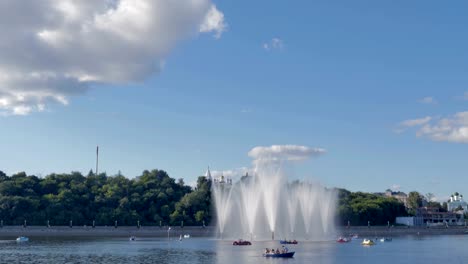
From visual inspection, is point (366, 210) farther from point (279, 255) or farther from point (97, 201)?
point (279, 255)

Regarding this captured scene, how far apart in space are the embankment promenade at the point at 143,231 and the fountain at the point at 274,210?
15796 millimetres

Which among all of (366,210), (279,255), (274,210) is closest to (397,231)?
(366,210)

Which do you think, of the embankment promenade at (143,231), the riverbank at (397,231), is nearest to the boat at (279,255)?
the embankment promenade at (143,231)

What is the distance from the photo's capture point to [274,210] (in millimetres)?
122000

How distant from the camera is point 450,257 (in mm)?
84562

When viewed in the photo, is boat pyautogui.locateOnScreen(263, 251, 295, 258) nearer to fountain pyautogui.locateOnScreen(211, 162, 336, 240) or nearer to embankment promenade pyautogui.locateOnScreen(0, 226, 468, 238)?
fountain pyautogui.locateOnScreen(211, 162, 336, 240)

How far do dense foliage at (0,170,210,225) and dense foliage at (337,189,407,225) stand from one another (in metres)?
40.3

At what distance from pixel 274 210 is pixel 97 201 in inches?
2422

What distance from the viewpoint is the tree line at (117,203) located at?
152750mm

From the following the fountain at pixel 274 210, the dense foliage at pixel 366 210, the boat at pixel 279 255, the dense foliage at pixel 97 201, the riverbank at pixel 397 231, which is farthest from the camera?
the dense foliage at pixel 366 210

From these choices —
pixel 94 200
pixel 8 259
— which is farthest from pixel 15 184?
pixel 8 259

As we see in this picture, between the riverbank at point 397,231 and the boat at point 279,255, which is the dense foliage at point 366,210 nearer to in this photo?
the riverbank at point 397,231

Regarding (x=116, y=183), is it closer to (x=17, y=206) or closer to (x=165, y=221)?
(x=165, y=221)

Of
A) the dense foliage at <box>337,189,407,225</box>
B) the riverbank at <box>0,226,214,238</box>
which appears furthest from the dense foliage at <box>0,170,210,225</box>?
the dense foliage at <box>337,189,407,225</box>
